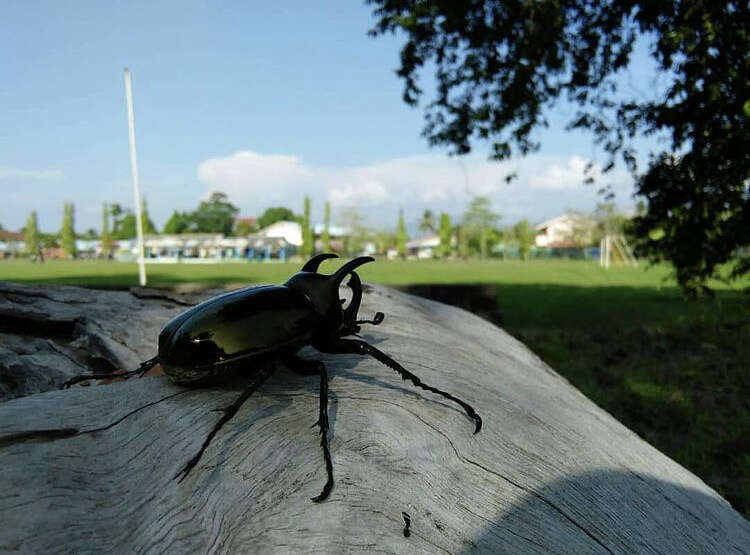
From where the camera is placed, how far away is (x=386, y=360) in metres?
1.83

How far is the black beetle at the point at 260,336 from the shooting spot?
1660 millimetres

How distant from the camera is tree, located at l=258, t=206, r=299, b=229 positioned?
15212 cm

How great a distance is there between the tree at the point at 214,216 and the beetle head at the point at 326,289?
14324 centimetres

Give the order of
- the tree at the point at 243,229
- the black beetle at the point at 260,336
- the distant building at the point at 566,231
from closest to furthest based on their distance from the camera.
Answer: the black beetle at the point at 260,336 < the distant building at the point at 566,231 < the tree at the point at 243,229

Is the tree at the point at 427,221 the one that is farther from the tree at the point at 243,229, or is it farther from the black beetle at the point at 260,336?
the black beetle at the point at 260,336

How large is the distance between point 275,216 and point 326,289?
154 m

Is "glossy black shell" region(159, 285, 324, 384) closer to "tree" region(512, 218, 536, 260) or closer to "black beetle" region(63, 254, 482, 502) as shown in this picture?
"black beetle" region(63, 254, 482, 502)

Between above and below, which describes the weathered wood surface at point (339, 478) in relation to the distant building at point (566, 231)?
below

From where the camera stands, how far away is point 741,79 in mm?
6422

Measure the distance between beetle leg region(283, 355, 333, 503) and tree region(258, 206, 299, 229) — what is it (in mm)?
151221

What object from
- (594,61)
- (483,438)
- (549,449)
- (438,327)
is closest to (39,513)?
(483,438)

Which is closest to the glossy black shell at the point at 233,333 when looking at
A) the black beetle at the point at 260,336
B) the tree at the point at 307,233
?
the black beetle at the point at 260,336

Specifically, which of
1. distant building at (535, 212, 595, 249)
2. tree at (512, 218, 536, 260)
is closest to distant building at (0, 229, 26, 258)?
tree at (512, 218, 536, 260)

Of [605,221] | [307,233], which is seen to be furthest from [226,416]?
Answer: [307,233]
